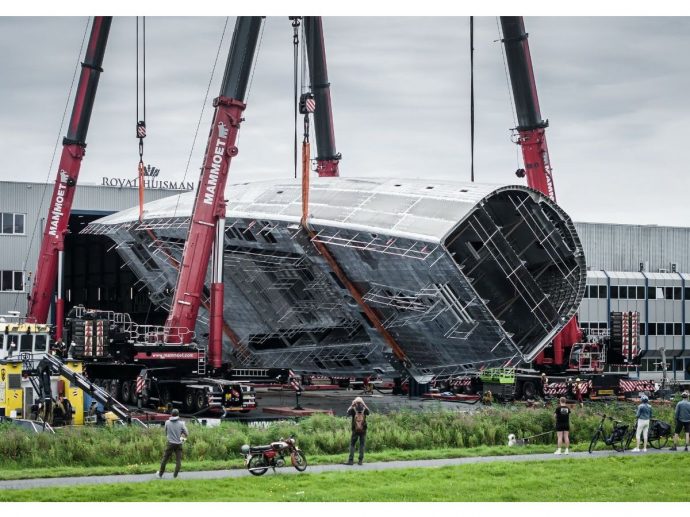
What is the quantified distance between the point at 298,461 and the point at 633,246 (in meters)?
53.9

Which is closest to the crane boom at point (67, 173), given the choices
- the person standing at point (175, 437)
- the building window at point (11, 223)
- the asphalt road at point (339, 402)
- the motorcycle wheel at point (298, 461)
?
the building window at point (11, 223)

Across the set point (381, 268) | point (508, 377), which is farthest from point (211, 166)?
point (508, 377)

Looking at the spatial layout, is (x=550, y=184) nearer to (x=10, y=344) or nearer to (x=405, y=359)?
(x=405, y=359)

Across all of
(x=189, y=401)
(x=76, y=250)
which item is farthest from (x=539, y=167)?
(x=76, y=250)

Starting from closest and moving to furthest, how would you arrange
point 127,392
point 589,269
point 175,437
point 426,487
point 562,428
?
point 426,487 < point 175,437 < point 562,428 < point 127,392 < point 589,269

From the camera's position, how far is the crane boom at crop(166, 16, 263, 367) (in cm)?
4419

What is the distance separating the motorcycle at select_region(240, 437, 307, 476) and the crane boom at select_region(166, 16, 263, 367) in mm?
18892

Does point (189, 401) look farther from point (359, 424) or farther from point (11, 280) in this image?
point (11, 280)

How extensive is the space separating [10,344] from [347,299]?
16087 mm

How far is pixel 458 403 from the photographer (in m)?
48.0

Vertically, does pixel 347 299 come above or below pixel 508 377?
above

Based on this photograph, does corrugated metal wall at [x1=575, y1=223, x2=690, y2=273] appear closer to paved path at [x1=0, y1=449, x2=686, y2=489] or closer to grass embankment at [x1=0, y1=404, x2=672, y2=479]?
grass embankment at [x1=0, y1=404, x2=672, y2=479]

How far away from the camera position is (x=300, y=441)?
29.5 m

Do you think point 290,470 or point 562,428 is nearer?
point 290,470
